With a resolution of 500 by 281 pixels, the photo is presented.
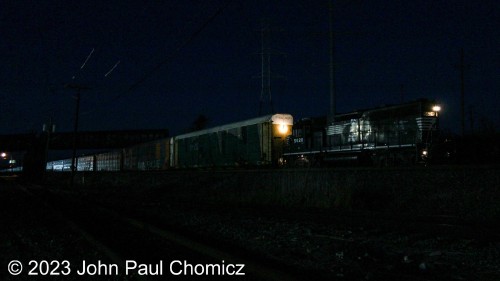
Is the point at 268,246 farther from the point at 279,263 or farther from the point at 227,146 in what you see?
the point at 227,146

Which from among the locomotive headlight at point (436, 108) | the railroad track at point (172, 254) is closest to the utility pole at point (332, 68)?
the locomotive headlight at point (436, 108)

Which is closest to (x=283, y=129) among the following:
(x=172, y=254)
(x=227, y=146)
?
(x=227, y=146)

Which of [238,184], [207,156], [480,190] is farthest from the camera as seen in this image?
[207,156]

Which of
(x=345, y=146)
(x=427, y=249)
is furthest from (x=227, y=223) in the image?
(x=345, y=146)

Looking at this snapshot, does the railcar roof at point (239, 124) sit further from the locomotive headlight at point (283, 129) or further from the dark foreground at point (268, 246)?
the dark foreground at point (268, 246)

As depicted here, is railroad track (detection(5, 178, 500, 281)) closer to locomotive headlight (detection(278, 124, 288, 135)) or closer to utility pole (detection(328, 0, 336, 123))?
locomotive headlight (detection(278, 124, 288, 135))

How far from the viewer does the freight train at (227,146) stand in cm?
2702

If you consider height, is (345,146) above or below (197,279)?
above

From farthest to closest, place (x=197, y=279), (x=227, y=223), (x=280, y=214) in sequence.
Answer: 1. (x=280, y=214)
2. (x=227, y=223)
3. (x=197, y=279)

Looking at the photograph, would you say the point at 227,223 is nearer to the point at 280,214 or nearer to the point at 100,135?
the point at 280,214

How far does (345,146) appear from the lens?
22.5 m

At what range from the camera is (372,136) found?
70.2 ft

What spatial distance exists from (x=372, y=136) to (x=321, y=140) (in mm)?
3385

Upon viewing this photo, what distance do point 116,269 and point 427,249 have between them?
17.6 feet
